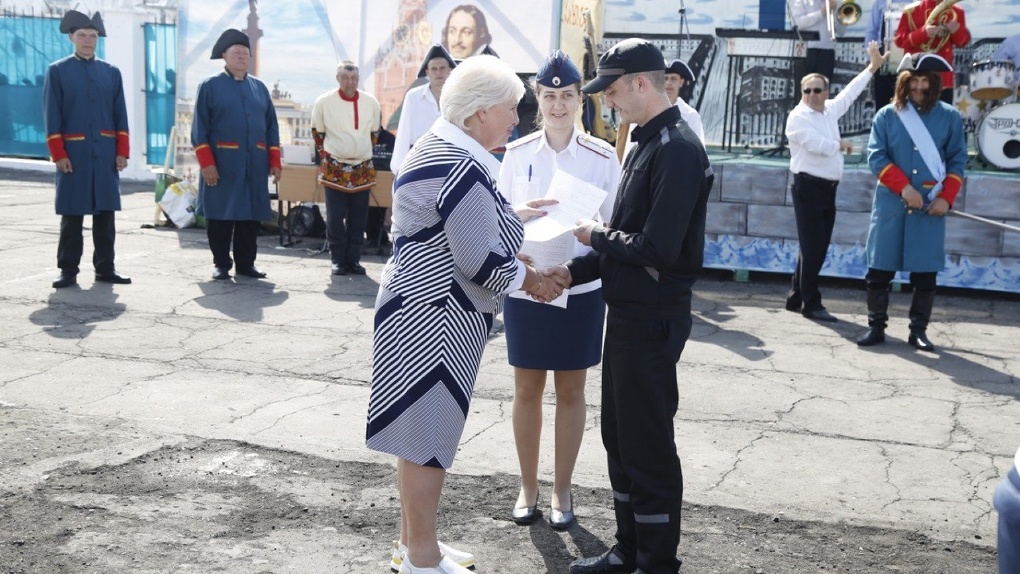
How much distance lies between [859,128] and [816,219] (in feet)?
6.32

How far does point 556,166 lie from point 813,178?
470 centimetres

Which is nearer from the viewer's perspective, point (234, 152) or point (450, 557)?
point (450, 557)

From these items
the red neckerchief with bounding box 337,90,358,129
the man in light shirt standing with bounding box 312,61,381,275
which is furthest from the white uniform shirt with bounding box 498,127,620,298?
the red neckerchief with bounding box 337,90,358,129

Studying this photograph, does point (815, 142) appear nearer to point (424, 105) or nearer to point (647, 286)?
point (424, 105)

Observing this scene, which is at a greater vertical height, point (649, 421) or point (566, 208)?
point (566, 208)

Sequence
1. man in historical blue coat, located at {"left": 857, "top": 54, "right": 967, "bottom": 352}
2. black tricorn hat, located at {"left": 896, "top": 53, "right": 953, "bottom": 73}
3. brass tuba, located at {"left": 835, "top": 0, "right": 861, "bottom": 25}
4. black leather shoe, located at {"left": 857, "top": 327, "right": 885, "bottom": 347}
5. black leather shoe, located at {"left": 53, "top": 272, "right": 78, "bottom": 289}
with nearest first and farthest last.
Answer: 1. black tricorn hat, located at {"left": 896, "top": 53, "right": 953, "bottom": 73}
2. man in historical blue coat, located at {"left": 857, "top": 54, "right": 967, "bottom": 352}
3. black leather shoe, located at {"left": 857, "top": 327, "right": 885, "bottom": 347}
4. black leather shoe, located at {"left": 53, "top": 272, "right": 78, "bottom": 289}
5. brass tuba, located at {"left": 835, "top": 0, "right": 861, "bottom": 25}

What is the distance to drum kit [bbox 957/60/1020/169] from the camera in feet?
31.6

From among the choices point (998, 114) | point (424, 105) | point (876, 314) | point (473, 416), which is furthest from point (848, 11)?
point (473, 416)

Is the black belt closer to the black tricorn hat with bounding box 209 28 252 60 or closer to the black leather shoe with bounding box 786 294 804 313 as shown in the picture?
the black leather shoe with bounding box 786 294 804 313

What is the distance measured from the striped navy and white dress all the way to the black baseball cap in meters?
0.46

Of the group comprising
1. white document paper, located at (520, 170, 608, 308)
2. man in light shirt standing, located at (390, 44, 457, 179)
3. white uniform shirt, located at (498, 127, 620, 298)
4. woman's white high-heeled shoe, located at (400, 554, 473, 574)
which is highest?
man in light shirt standing, located at (390, 44, 457, 179)

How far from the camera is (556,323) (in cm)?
434

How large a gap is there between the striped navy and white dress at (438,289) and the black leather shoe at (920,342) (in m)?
4.93

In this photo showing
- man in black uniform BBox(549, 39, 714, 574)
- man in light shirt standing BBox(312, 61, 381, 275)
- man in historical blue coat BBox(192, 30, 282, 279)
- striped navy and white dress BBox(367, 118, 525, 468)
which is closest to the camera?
striped navy and white dress BBox(367, 118, 525, 468)
